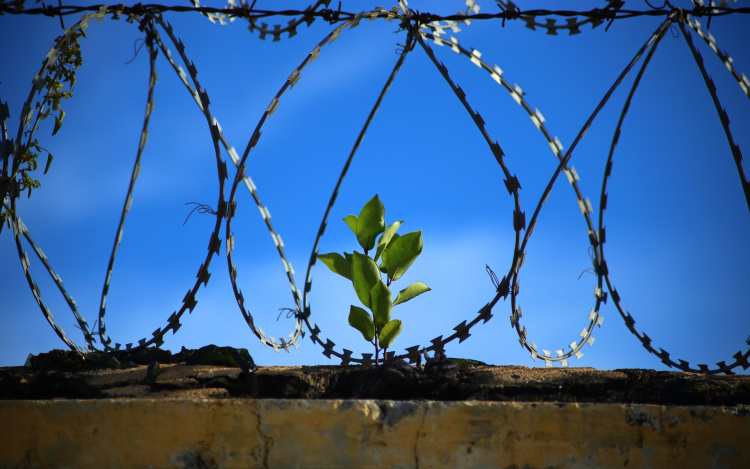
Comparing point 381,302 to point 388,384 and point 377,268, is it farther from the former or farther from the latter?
point 388,384

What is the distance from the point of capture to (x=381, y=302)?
8.11ft

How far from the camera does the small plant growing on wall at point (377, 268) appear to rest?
2473 mm

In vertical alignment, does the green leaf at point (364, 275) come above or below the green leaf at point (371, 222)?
below

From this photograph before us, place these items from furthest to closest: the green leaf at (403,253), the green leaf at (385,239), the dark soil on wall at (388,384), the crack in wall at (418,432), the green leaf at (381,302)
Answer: the green leaf at (385,239) → the green leaf at (403,253) → the green leaf at (381,302) → the dark soil on wall at (388,384) → the crack in wall at (418,432)

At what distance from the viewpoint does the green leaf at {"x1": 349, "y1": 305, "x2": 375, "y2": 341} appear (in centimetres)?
247

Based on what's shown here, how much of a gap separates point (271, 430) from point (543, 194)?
5.53ft

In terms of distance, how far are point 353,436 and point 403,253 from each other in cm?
103

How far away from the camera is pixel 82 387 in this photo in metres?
2.30

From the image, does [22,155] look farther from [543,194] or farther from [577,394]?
[577,394]

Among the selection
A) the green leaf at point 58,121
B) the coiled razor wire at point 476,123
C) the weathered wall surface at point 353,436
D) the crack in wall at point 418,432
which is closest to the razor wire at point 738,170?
the coiled razor wire at point 476,123

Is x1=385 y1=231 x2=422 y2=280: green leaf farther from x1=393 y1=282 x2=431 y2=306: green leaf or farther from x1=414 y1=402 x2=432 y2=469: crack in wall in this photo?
x1=414 y1=402 x2=432 y2=469: crack in wall

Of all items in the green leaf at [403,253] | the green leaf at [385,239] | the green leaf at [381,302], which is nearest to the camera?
the green leaf at [381,302]

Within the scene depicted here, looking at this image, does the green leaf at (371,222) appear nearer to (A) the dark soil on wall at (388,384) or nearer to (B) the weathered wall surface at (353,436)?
(A) the dark soil on wall at (388,384)

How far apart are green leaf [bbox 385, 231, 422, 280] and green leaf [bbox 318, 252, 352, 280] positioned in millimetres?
206
